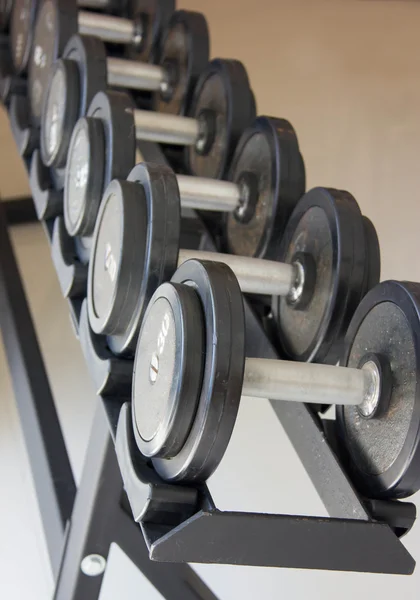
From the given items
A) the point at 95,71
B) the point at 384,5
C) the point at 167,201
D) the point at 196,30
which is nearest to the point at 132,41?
the point at 196,30

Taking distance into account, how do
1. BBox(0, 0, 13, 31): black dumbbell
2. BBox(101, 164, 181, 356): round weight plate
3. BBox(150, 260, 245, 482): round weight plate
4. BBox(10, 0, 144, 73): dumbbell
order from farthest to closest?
1. BBox(0, 0, 13, 31): black dumbbell
2. BBox(10, 0, 144, 73): dumbbell
3. BBox(101, 164, 181, 356): round weight plate
4. BBox(150, 260, 245, 482): round weight plate

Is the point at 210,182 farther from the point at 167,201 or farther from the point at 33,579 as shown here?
the point at 33,579

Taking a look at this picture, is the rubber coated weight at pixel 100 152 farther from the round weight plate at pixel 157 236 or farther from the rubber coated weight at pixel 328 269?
the rubber coated weight at pixel 328 269

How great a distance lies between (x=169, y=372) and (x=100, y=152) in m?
0.43

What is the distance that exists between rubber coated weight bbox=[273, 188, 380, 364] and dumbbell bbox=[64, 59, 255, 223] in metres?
0.27

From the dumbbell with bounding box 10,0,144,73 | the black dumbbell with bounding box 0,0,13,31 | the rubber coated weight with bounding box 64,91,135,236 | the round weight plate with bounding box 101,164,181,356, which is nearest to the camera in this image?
the round weight plate with bounding box 101,164,181,356

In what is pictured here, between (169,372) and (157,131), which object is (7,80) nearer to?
(157,131)

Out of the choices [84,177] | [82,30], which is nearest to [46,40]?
[82,30]

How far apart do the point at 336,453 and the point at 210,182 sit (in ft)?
1.53

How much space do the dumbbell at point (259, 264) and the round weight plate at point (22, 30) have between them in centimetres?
70

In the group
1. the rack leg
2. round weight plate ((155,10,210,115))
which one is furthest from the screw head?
round weight plate ((155,10,210,115))

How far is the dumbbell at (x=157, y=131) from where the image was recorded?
979 millimetres

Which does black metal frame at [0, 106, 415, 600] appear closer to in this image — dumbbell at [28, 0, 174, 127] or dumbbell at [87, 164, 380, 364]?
dumbbell at [87, 164, 380, 364]

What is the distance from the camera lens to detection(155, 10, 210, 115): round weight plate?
131cm
